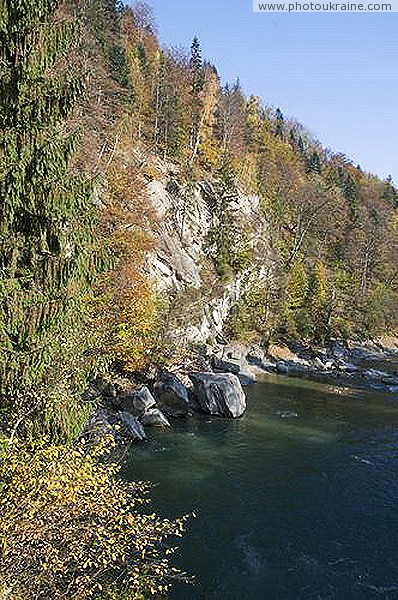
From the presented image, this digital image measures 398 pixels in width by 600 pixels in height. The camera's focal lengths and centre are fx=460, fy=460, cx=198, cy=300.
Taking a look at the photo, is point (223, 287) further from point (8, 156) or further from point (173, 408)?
point (8, 156)

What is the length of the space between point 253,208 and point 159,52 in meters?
21.8

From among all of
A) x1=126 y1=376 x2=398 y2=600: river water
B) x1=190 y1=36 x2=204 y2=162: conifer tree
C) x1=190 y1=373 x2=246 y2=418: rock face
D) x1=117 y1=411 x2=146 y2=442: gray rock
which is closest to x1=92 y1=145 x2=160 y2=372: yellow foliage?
x1=117 y1=411 x2=146 y2=442: gray rock

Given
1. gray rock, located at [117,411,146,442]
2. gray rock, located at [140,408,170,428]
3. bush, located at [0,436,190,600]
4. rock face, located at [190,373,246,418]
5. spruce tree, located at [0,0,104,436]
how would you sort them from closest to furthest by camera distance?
bush, located at [0,436,190,600], spruce tree, located at [0,0,104,436], gray rock, located at [117,411,146,442], gray rock, located at [140,408,170,428], rock face, located at [190,373,246,418]

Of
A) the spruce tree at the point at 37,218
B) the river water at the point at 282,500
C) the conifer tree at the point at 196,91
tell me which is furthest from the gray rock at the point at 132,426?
the conifer tree at the point at 196,91

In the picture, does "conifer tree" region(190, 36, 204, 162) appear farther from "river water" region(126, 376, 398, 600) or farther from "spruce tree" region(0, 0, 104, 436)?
"spruce tree" region(0, 0, 104, 436)

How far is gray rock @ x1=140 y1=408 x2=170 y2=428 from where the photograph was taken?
21688mm

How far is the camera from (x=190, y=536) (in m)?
12.6

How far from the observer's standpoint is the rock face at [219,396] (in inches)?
952

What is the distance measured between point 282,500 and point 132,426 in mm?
7228

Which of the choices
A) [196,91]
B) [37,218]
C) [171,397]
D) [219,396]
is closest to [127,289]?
[171,397]

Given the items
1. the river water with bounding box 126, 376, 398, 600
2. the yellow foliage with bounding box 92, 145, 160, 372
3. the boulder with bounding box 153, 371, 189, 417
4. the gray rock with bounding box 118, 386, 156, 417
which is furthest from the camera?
the boulder with bounding box 153, 371, 189, 417

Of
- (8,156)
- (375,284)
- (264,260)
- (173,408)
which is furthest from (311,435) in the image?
(375,284)

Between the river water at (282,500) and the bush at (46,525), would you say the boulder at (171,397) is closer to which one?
the river water at (282,500)

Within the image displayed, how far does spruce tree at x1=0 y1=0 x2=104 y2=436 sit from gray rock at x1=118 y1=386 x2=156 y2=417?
12970 millimetres
